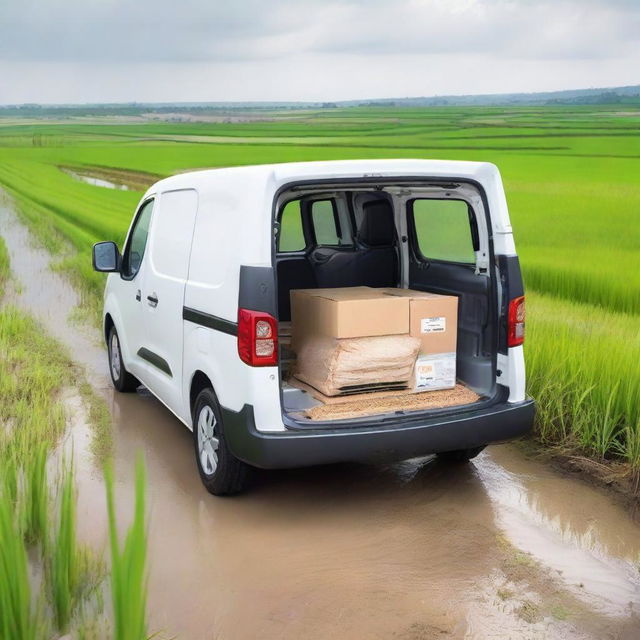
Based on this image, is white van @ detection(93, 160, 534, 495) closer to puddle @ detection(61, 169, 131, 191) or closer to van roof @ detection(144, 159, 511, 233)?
van roof @ detection(144, 159, 511, 233)

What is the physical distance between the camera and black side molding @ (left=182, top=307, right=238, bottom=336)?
4.85 meters

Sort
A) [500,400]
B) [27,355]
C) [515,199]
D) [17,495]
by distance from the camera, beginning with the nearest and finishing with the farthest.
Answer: [17,495] → [500,400] → [27,355] → [515,199]

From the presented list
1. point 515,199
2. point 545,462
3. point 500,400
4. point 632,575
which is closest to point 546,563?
point 632,575

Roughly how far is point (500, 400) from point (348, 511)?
3.58 feet

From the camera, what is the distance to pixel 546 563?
4.52 m

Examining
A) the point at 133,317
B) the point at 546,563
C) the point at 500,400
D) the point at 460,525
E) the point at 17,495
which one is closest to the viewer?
the point at 17,495

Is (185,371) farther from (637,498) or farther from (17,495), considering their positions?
(637,498)

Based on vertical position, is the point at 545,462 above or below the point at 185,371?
below

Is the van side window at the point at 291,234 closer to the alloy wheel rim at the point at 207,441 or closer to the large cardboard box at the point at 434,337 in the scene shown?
the large cardboard box at the point at 434,337

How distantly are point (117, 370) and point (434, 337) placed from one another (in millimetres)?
3481

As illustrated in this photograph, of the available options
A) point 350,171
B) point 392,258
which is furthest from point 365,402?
point 392,258

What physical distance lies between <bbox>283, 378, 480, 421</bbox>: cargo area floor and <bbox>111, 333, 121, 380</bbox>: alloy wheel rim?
270 centimetres

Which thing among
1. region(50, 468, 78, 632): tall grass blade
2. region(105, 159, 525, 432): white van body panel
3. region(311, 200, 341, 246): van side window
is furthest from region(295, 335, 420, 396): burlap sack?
region(50, 468, 78, 632): tall grass blade

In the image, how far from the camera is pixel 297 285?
265 inches
